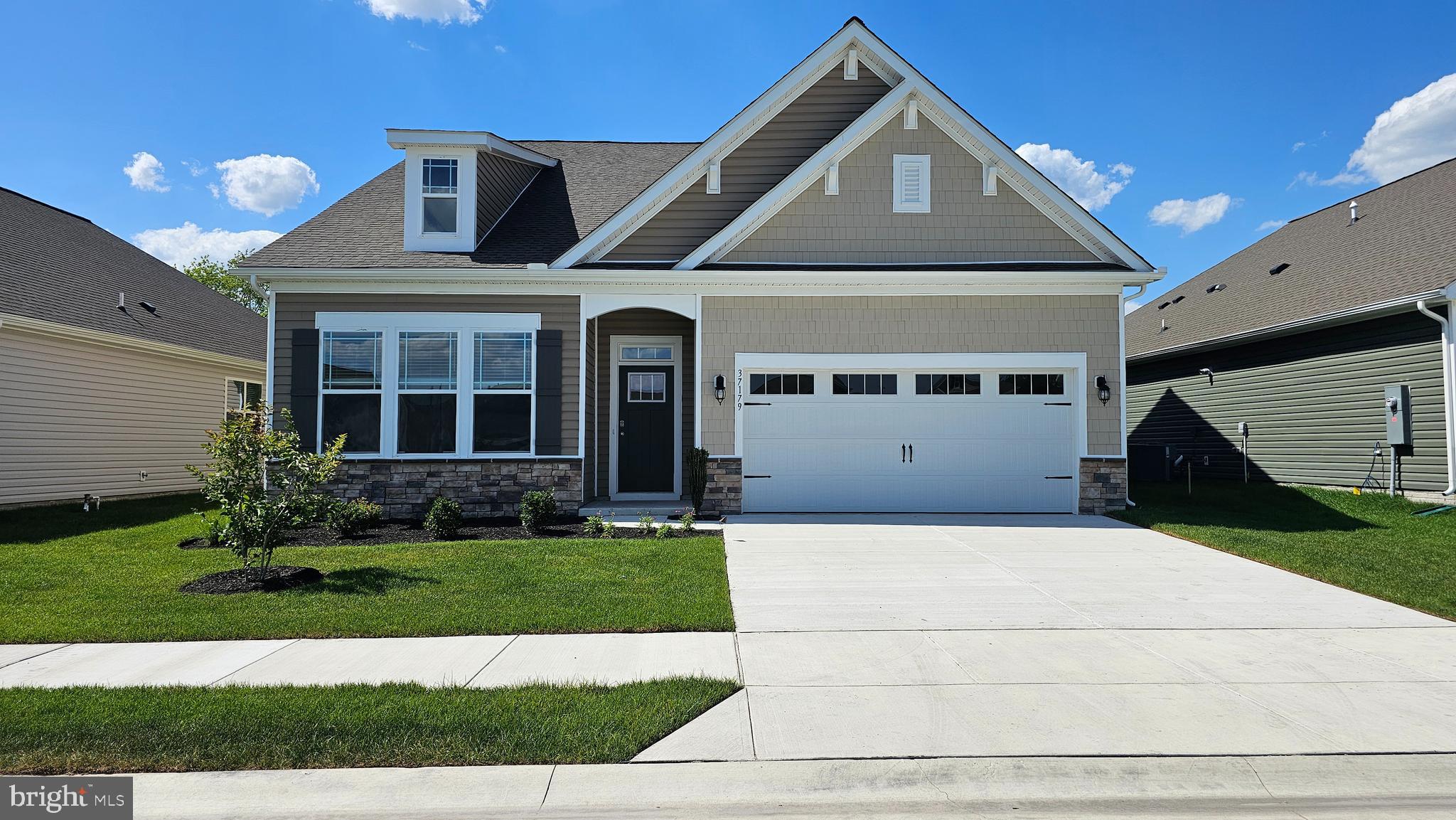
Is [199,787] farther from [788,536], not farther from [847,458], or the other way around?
[847,458]

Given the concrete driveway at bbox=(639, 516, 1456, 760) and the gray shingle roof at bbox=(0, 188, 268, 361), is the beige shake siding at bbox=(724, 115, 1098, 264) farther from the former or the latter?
the gray shingle roof at bbox=(0, 188, 268, 361)

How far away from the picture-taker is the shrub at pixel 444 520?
32.6 ft

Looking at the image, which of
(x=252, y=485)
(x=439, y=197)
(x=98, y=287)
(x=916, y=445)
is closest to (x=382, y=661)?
(x=252, y=485)

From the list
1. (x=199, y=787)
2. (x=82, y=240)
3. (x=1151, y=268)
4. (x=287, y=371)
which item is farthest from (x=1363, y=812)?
(x=82, y=240)

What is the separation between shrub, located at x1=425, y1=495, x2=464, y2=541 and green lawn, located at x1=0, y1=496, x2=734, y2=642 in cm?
45

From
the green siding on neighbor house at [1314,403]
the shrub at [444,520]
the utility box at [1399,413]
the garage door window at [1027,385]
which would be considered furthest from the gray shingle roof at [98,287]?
the utility box at [1399,413]

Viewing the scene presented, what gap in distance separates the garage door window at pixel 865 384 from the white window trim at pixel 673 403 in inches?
119

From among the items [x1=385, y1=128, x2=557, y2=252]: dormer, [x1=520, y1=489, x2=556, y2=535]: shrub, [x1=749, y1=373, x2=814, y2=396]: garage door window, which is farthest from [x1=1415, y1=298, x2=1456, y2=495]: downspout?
[x1=385, y1=128, x2=557, y2=252]: dormer

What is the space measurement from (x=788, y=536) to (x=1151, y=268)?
22.4 ft

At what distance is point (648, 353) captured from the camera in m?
13.9

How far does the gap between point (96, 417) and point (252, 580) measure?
9.42m

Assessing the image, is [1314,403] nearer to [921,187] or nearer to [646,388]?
[921,187]

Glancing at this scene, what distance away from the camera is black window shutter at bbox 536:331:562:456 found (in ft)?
39.0

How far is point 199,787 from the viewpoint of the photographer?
11.5 feet
